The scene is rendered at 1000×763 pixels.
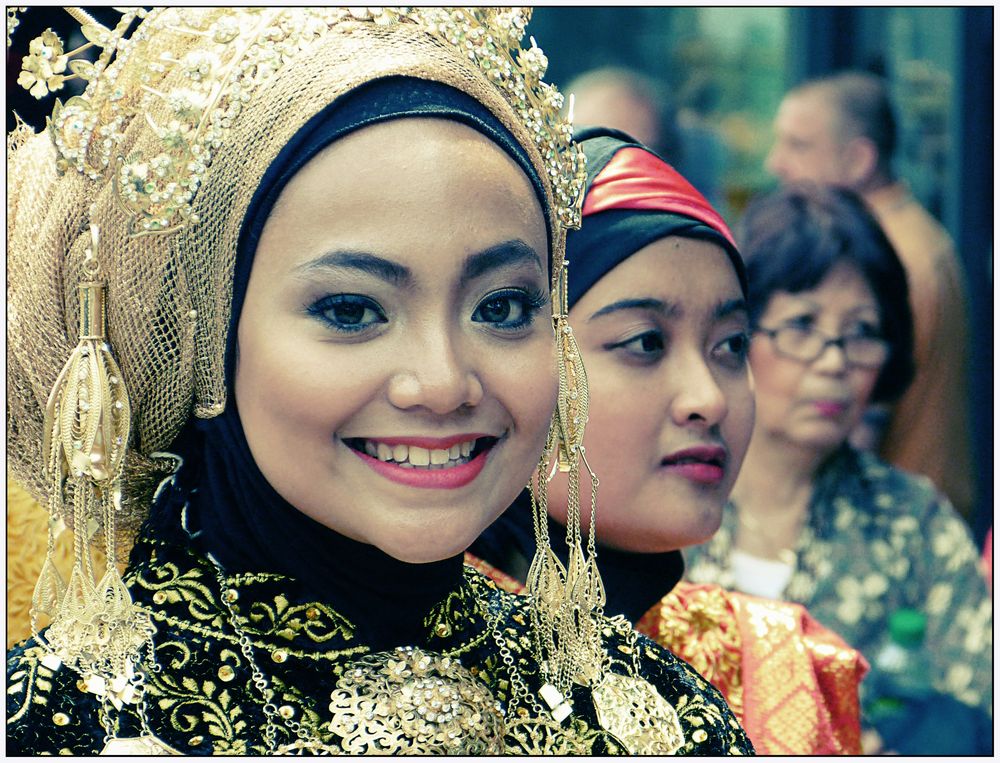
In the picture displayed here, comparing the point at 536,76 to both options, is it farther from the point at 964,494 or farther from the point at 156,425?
the point at 964,494

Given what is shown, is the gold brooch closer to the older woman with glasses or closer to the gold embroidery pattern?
the gold embroidery pattern

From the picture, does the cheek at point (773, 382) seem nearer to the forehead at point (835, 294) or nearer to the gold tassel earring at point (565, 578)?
the forehead at point (835, 294)

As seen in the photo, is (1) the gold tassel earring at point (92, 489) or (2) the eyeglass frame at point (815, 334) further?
(2) the eyeglass frame at point (815, 334)

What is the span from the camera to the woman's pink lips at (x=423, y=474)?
2.08 metres

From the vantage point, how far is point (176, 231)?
2.08 m

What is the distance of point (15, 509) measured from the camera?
2730 millimetres

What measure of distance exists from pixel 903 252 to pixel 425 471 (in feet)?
12.0

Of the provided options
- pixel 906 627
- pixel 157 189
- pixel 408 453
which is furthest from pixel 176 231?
pixel 906 627

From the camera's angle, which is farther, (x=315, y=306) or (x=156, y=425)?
(x=156, y=425)

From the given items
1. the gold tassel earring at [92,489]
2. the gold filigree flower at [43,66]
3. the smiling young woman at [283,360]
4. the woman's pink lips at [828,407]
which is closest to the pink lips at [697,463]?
the smiling young woman at [283,360]

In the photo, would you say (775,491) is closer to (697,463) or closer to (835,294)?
(835,294)

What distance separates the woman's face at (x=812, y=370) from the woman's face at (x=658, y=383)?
1.44m

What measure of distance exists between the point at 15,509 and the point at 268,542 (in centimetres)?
74

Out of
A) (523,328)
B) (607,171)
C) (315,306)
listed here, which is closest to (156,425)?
(315,306)
